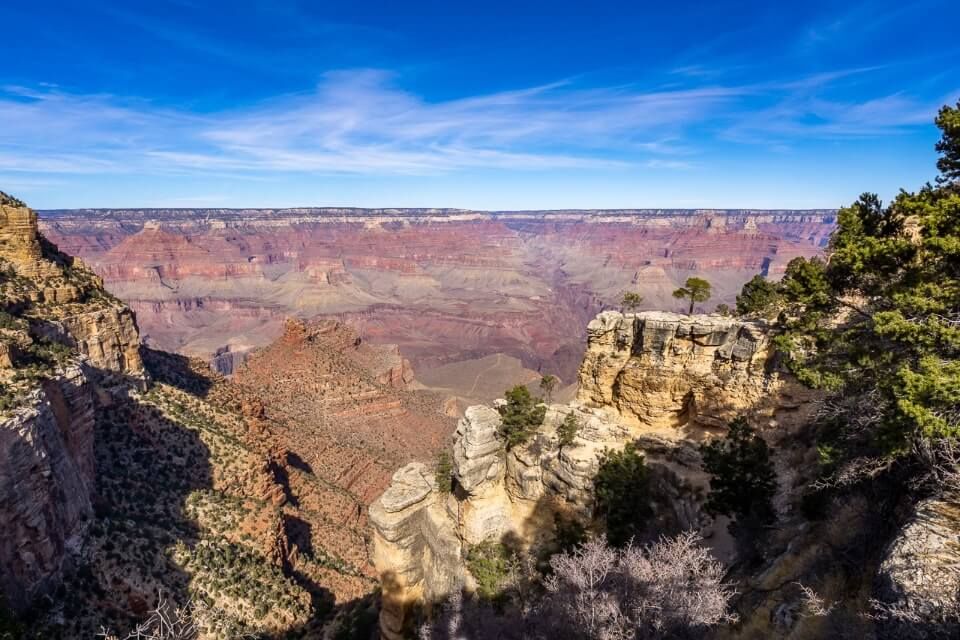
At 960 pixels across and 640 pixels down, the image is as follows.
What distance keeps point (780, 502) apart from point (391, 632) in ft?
66.7

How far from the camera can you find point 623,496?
71.9ft

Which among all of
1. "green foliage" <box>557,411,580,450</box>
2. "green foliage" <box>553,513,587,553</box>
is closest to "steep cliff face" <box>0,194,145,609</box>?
"green foliage" <box>553,513,587,553</box>

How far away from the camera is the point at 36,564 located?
2417 centimetres

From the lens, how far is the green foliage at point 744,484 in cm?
1878

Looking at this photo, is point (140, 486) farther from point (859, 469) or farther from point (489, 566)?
point (859, 469)

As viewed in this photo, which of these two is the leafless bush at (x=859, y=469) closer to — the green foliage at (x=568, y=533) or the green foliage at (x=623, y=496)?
the green foliage at (x=623, y=496)

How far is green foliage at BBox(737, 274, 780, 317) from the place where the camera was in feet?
100

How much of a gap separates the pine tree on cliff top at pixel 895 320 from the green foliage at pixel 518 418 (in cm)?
1342

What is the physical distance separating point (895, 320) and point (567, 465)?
15386 millimetres

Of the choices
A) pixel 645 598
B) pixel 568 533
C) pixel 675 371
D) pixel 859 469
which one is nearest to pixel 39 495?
pixel 568 533

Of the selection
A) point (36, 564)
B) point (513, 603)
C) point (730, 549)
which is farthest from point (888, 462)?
point (36, 564)

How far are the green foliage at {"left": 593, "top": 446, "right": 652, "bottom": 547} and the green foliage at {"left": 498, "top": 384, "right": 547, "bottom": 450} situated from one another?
5162 millimetres

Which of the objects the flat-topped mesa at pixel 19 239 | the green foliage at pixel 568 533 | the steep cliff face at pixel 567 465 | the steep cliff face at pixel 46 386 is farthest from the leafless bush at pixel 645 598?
the flat-topped mesa at pixel 19 239

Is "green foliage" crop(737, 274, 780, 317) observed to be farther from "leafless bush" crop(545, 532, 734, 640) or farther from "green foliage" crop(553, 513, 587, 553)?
"leafless bush" crop(545, 532, 734, 640)
